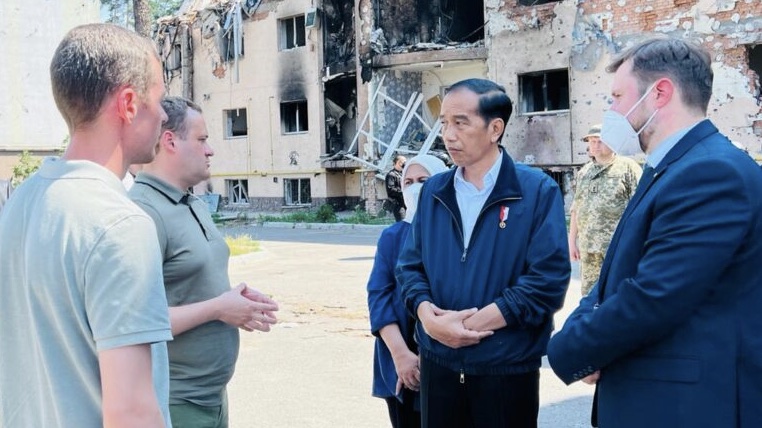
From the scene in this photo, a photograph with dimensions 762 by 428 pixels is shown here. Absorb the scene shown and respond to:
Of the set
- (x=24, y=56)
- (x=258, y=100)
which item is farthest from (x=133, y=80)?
(x=258, y=100)

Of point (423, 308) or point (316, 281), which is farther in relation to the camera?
point (316, 281)

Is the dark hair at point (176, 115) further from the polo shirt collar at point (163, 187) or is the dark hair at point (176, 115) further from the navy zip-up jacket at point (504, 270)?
the navy zip-up jacket at point (504, 270)

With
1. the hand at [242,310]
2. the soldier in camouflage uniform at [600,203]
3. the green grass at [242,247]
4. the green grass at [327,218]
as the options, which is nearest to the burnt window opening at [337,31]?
the green grass at [327,218]

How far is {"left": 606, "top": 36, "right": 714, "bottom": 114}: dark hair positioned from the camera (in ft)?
8.33

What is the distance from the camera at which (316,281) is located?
11984 millimetres

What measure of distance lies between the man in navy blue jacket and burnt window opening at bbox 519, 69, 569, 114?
760 inches

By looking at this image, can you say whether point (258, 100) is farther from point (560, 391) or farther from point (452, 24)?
point (560, 391)

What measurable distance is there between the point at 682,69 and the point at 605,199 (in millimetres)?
4197

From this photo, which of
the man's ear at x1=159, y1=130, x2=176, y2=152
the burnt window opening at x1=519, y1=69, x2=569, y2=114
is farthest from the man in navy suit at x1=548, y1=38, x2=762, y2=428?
the burnt window opening at x1=519, y1=69, x2=569, y2=114

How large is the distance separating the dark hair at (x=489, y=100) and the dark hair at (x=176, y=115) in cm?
121

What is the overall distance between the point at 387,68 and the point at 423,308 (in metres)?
22.8

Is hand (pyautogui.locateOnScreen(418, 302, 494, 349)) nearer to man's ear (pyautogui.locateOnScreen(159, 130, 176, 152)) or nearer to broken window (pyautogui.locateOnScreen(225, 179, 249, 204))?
man's ear (pyautogui.locateOnScreen(159, 130, 176, 152))

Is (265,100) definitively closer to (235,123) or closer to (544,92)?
(235,123)

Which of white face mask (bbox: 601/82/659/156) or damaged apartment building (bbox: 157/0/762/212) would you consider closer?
white face mask (bbox: 601/82/659/156)
